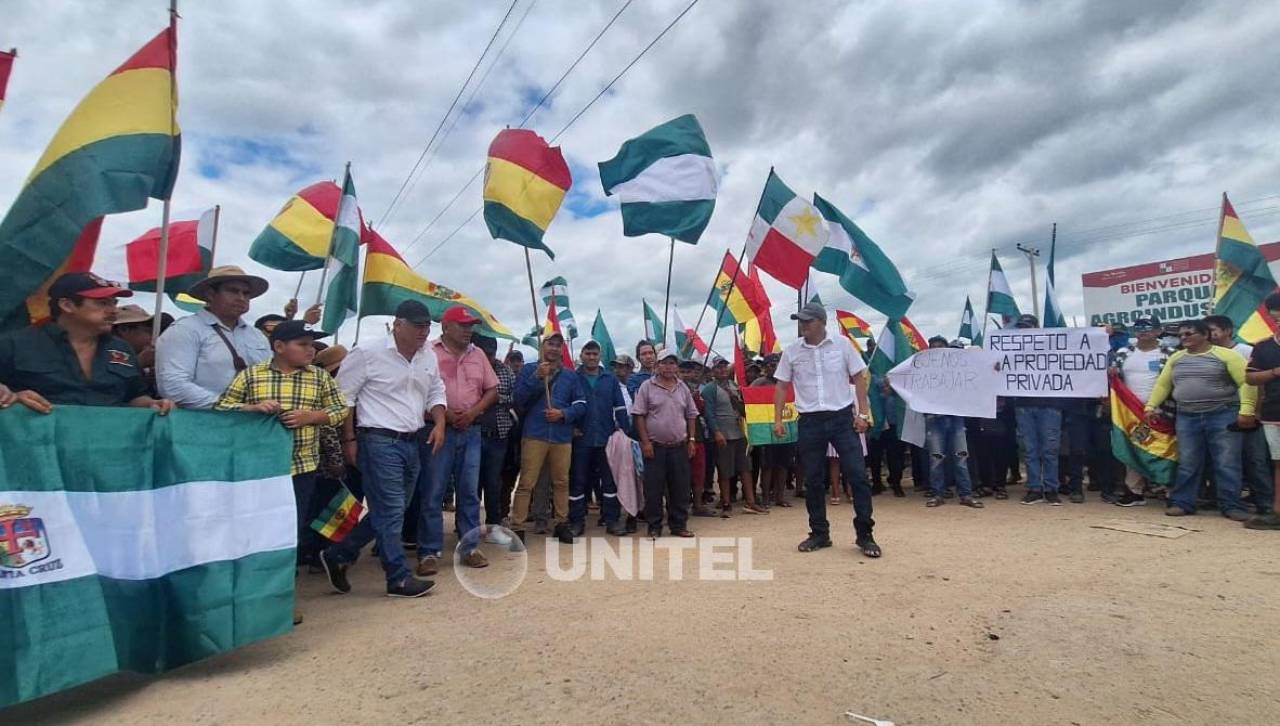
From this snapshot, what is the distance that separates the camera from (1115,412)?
7508mm

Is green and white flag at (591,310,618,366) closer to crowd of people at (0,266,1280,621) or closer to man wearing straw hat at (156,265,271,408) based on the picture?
crowd of people at (0,266,1280,621)

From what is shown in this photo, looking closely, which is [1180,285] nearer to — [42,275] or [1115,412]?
[1115,412]

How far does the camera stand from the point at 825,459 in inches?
214

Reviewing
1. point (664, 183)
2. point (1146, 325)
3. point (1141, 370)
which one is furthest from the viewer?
point (1146, 325)

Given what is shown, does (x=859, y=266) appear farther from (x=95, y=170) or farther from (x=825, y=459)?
(x=95, y=170)

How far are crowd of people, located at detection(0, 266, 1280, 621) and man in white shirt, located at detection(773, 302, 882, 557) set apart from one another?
0.02m

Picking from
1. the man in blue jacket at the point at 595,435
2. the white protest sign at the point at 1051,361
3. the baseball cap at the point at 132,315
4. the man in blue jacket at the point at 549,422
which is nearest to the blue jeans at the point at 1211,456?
the white protest sign at the point at 1051,361

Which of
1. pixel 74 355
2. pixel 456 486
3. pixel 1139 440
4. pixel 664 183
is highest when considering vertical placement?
pixel 664 183

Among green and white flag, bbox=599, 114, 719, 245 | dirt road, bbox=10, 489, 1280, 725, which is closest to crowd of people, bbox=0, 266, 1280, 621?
dirt road, bbox=10, 489, 1280, 725

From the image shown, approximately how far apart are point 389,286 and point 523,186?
2.02 meters

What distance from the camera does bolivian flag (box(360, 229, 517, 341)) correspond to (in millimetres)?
7090

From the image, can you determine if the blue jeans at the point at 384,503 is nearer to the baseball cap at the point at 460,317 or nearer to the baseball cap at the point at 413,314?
the baseball cap at the point at 413,314

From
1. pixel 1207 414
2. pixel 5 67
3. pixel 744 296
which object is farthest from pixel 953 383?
pixel 5 67

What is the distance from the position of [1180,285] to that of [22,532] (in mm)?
26748
